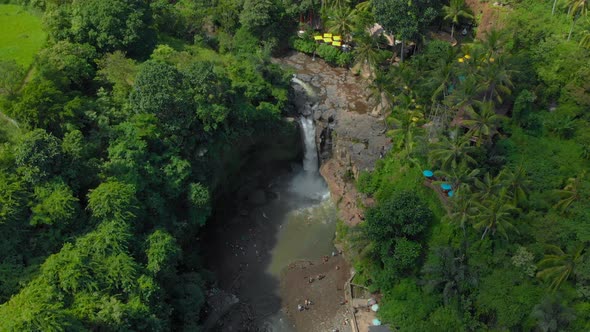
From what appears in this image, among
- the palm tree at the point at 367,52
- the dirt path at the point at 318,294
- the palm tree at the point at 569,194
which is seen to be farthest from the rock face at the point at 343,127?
the palm tree at the point at 569,194

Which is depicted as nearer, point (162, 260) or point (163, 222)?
point (162, 260)

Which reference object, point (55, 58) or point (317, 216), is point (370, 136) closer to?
point (317, 216)

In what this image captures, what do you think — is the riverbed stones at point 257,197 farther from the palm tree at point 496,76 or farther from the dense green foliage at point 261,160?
the palm tree at point 496,76

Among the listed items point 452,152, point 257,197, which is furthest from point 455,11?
point 257,197

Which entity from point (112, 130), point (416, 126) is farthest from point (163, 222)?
point (416, 126)

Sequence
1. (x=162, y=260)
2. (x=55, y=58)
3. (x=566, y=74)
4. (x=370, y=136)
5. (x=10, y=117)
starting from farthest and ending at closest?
(x=370, y=136), (x=566, y=74), (x=55, y=58), (x=10, y=117), (x=162, y=260)
